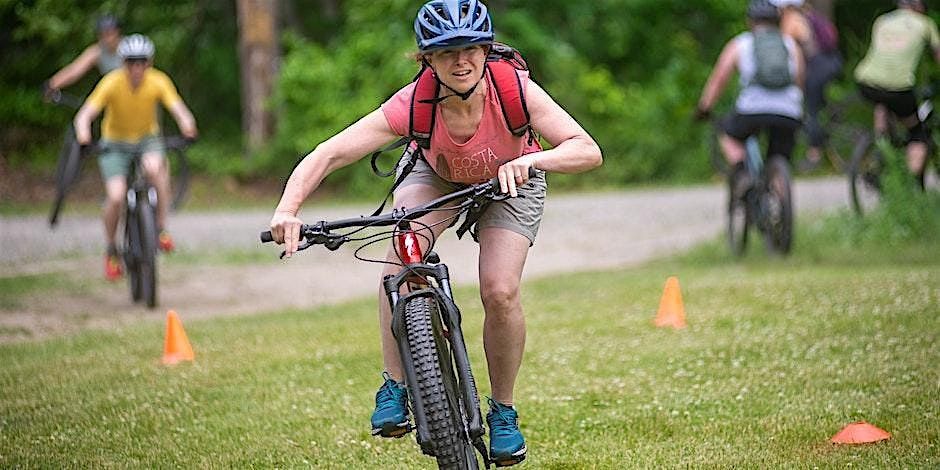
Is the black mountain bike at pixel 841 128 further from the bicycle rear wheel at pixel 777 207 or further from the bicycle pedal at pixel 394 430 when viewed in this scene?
the bicycle pedal at pixel 394 430

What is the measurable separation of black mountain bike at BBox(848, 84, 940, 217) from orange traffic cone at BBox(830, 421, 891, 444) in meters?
7.23

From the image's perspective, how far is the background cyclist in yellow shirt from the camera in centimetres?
1126

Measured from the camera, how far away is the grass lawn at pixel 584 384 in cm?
583

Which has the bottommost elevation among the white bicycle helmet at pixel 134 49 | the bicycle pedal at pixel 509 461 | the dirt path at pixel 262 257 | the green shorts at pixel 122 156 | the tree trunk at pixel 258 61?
the bicycle pedal at pixel 509 461

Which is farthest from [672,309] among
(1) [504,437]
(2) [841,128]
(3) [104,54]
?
(2) [841,128]

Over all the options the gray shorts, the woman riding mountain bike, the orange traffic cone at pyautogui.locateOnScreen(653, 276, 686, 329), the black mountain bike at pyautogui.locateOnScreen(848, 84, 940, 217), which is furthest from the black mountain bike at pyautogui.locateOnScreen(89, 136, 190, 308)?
the black mountain bike at pyautogui.locateOnScreen(848, 84, 940, 217)

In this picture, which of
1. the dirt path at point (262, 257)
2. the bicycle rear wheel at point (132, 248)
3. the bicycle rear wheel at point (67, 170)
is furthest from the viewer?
the bicycle rear wheel at point (67, 170)

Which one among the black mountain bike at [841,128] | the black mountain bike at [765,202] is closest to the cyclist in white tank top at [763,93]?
the black mountain bike at [765,202]

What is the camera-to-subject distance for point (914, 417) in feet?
19.4

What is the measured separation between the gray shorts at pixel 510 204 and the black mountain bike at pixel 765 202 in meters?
6.06

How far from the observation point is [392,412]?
5168mm

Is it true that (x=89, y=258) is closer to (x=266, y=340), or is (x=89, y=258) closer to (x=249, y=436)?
(x=266, y=340)

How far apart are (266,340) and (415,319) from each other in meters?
4.40

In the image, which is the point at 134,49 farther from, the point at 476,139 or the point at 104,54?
the point at 476,139
